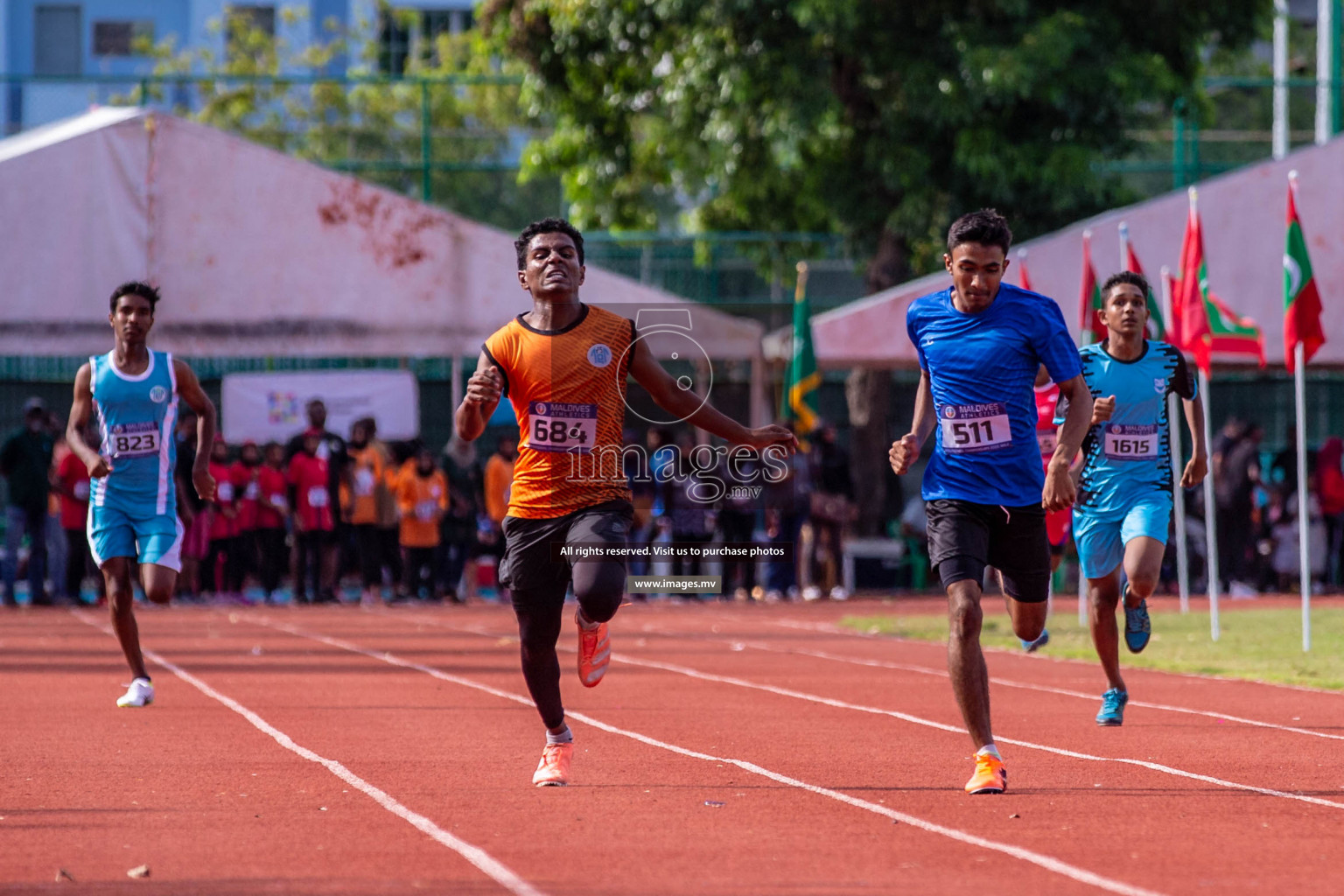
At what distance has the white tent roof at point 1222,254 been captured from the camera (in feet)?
68.7

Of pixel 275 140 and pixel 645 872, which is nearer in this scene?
pixel 645 872

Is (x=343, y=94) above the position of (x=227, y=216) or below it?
above

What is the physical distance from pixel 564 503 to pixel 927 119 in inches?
704

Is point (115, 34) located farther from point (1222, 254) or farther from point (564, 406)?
point (564, 406)

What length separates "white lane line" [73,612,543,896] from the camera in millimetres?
5562

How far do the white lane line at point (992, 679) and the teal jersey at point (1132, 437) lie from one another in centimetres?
132

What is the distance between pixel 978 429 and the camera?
24.6 feet

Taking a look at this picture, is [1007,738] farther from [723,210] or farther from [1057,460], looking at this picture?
[723,210]

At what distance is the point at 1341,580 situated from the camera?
76.5 feet

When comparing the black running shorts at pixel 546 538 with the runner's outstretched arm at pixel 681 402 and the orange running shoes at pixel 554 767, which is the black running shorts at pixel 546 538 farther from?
the orange running shoes at pixel 554 767

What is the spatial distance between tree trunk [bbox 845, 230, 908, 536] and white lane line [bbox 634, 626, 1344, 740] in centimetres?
760

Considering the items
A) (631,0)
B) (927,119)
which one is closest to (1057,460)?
(927,119)

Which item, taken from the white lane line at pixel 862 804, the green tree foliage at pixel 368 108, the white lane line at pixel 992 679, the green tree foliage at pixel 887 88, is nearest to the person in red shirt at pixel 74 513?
the white lane line at pixel 992 679

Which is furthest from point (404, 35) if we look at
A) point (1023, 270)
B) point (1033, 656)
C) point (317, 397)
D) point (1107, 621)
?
point (1107, 621)
